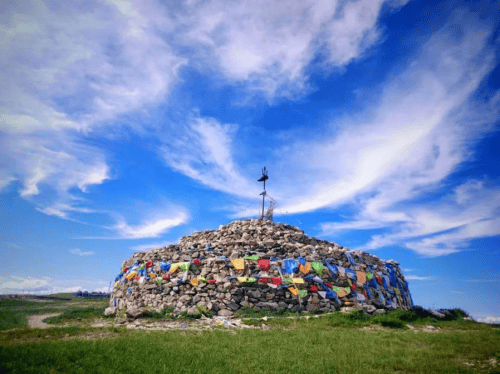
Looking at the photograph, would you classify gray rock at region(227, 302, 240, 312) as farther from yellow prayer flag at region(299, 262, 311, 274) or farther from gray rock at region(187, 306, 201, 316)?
yellow prayer flag at region(299, 262, 311, 274)

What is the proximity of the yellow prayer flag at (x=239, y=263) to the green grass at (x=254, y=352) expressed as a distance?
247 inches

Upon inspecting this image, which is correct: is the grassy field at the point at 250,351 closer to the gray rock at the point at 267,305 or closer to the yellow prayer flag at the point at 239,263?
the gray rock at the point at 267,305

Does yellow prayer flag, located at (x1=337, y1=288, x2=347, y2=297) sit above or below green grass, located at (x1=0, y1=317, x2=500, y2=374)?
above

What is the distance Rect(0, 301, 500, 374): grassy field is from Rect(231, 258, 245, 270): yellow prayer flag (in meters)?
5.27

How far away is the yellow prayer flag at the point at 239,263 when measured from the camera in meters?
18.8

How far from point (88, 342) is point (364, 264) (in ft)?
61.3

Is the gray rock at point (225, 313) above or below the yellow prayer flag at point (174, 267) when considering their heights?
below

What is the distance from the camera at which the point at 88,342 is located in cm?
968

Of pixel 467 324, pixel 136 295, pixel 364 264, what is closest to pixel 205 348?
pixel 136 295

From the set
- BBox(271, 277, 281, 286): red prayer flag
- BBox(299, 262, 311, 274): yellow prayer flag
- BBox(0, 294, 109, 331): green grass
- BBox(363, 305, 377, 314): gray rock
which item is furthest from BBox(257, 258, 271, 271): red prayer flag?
BBox(0, 294, 109, 331): green grass

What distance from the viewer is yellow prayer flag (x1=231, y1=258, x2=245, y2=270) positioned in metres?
18.8

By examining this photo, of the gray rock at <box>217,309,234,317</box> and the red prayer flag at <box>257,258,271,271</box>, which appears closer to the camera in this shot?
the gray rock at <box>217,309,234,317</box>

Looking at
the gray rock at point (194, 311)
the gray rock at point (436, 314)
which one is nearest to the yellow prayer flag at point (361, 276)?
the gray rock at point (436, 314)

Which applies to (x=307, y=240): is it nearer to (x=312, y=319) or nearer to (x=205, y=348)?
(x=312, y=319)
